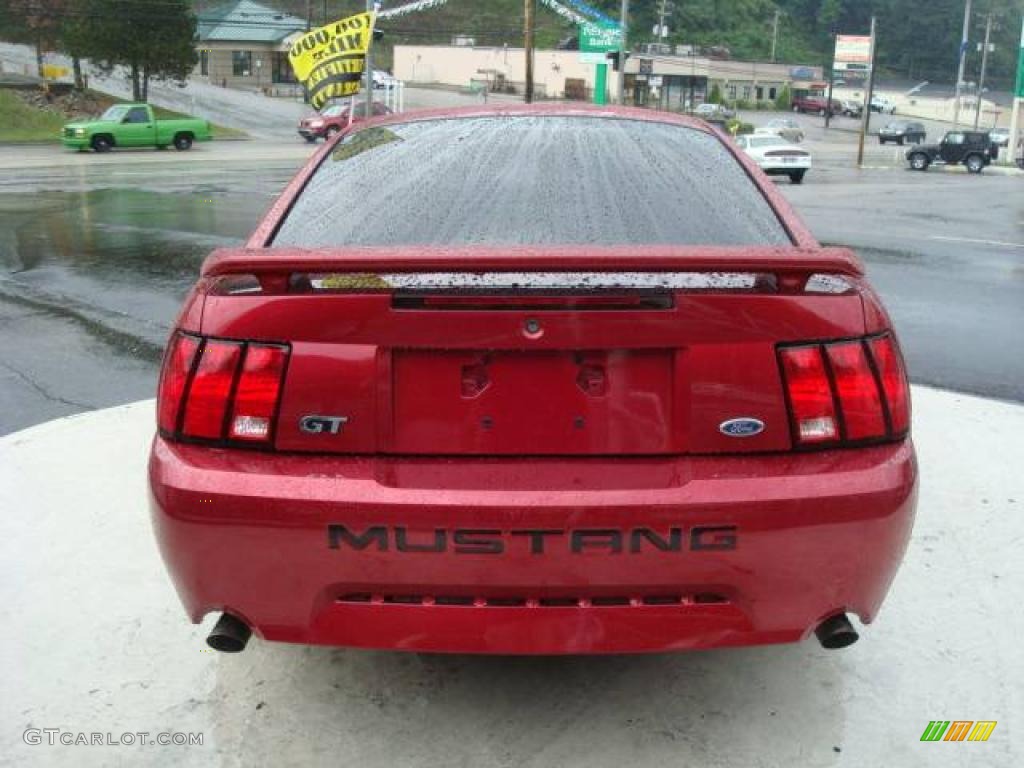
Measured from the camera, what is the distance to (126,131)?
3556cm

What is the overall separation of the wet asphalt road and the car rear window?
317 centimetres

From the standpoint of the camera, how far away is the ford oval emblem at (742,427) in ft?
8.27

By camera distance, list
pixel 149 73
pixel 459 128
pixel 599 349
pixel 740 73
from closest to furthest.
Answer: pixel 599 349 < pixel 459 128 < pixel 149 73 < pixel 740 73

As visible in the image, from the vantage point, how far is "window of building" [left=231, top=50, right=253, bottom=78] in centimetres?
8554

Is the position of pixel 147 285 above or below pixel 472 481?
below

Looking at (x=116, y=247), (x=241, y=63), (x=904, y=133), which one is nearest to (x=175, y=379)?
(x=116, y=247)

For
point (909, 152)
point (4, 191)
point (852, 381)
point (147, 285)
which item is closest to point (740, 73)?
point (909, 152)

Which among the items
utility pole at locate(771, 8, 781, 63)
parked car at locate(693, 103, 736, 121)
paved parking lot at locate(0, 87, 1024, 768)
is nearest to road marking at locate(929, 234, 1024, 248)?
paved parking lot at locate(0, 87, 1024, 768)

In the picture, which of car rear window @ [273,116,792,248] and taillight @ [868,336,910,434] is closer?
taillight @ [868,336,910,434]

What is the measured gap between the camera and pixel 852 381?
2.58 metres

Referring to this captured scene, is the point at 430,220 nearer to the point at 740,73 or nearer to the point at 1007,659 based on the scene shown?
the point at 1007,659

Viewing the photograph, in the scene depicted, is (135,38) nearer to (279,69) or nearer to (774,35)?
(279,69)

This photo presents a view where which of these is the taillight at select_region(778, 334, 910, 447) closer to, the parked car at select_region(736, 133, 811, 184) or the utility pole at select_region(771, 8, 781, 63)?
the parked car at select_region(736, 133, 811, 184)

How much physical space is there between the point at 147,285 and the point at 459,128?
704cm
